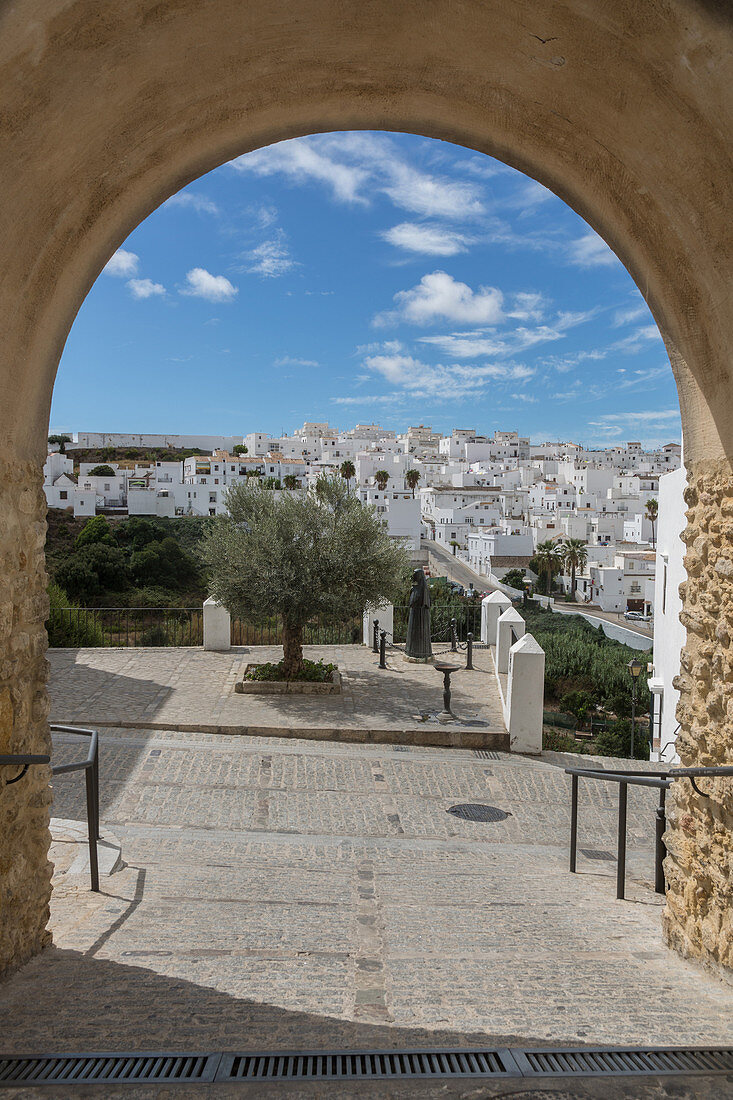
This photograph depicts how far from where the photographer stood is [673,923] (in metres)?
4.13

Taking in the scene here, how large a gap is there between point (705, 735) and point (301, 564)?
892 centimetres

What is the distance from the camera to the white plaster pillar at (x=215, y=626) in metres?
15.2

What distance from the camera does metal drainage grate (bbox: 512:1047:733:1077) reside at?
2723 millimetres

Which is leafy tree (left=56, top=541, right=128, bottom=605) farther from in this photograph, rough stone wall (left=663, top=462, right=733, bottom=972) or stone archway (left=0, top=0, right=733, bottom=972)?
rough stone wall (left=663, top=462, right=733, bottom=972)

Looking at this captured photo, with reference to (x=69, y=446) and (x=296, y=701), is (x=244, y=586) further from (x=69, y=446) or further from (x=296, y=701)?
(x=69, y=446)

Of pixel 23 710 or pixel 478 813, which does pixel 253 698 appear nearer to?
pixel 478 813

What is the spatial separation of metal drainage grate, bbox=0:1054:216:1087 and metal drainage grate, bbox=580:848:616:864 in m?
4.98

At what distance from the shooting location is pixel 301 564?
484 inches

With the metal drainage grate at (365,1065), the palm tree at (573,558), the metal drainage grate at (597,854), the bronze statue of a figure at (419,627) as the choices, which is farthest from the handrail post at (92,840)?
the palm tree at (573,558)

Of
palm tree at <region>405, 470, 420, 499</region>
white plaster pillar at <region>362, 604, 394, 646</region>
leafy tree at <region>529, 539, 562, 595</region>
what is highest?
palm tree at <region>405, 470, 420, 499</region>

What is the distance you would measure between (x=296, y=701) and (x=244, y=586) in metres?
2.05

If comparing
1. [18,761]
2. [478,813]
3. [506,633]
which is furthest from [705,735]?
[506,633]

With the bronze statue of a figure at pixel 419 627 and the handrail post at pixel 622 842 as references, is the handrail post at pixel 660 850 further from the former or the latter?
the bronze statue of a figure at pixel 419 627

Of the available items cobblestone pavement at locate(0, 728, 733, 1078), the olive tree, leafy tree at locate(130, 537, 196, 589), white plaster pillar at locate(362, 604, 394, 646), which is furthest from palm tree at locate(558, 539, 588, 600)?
cobblestone pavement at locate(0, 728, 733, 1078)
